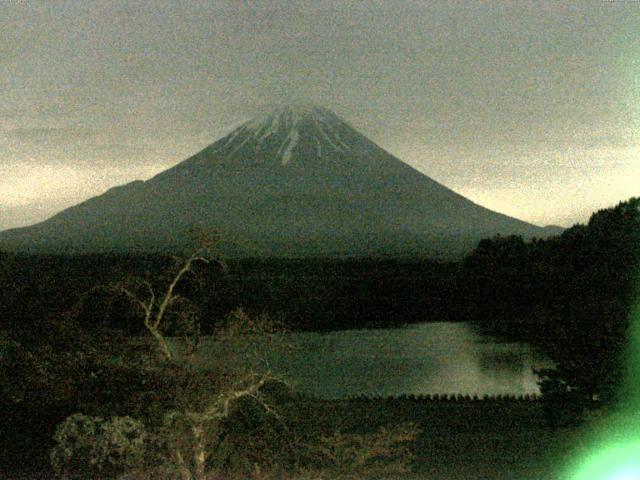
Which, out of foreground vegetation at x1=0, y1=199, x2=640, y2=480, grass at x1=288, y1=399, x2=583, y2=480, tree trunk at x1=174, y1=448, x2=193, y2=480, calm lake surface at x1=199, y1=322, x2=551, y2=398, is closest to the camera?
tree trunk at x1=174, y1=448, x2=193, y2=480

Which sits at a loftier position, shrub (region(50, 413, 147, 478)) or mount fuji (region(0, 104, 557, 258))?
mount fuji (region(0, 104, 557, 258))

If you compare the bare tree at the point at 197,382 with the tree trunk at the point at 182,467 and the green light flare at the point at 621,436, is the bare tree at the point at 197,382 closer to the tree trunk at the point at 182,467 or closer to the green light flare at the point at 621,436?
the tree trunk at the point at 182,467

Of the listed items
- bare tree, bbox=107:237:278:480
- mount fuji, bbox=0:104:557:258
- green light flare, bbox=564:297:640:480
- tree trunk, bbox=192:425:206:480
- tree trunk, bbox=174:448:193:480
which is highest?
mount fuji, bbox=0:104:557:258

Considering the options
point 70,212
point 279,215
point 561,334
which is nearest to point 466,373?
point 561,334

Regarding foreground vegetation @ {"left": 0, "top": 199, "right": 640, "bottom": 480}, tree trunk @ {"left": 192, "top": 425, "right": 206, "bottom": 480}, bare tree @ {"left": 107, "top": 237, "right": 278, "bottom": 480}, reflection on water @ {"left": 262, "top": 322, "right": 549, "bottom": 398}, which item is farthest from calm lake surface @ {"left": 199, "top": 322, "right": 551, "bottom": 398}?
tree trunk @ {"left": 192, "top": 425, "right": 206, "bottom": 480}

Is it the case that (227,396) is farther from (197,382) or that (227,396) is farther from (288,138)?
(288,138)

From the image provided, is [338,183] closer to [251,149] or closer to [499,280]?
[251,149]

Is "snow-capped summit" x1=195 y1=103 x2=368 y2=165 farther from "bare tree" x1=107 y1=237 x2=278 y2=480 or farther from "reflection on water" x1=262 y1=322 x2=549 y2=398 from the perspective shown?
"bare tree" x1=107 y1=237 x2=278 y2=480
